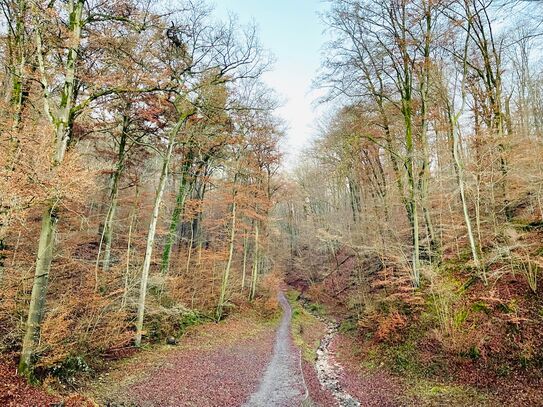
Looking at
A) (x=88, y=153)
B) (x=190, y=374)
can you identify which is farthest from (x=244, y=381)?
(x=88, y=153)

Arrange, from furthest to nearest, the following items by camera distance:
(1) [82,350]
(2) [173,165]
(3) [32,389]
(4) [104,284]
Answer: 1. (2) [173,165]
2. (4) [104,284]
3. (1) [82,350]
4. (3) [32,389]

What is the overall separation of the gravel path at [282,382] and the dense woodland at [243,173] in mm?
3406

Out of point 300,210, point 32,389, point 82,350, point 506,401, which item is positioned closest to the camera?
point 32,389

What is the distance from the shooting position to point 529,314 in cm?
801

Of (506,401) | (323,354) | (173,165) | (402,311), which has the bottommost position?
(323,354)

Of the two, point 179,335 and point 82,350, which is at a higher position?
point 82,350

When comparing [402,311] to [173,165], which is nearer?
[402,311]

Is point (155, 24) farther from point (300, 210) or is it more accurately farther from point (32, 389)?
point (300, 210)

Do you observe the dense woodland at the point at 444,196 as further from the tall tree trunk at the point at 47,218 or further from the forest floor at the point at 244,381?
the tall tree trunk at the point at 47,218

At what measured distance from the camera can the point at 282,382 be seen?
933 centimetres

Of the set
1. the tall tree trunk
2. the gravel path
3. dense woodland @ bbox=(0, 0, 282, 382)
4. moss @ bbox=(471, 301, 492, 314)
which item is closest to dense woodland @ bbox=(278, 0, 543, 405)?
moss @ bbox=(471, 301, 492, 314)

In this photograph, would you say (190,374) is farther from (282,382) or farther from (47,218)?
(47,218)

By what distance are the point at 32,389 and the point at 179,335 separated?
26.1 ft

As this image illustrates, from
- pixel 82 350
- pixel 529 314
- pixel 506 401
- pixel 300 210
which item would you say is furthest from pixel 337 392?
pixel 300 210
